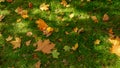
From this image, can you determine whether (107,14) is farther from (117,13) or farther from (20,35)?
(20,35)

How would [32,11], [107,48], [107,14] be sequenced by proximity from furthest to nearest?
1. [32,11]
2. [107,14]
3. [107,48]

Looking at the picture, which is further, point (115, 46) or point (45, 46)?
point (45, 46)

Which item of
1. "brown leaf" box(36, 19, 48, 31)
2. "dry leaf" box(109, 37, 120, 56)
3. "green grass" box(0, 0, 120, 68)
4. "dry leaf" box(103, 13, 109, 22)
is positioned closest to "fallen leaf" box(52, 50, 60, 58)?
"green grass" box(0, 0, 120, 68)

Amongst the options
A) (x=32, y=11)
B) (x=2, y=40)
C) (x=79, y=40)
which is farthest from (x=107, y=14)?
(x=2, y=40)

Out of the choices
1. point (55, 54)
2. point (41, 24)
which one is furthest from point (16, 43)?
point (55, 54)

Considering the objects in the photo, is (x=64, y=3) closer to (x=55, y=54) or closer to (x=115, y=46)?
(x=55, y=54)

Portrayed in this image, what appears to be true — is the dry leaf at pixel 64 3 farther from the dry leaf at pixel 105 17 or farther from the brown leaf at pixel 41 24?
the dry leaf at pixel 105 17

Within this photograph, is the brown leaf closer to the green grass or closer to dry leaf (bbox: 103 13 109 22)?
the green grass
